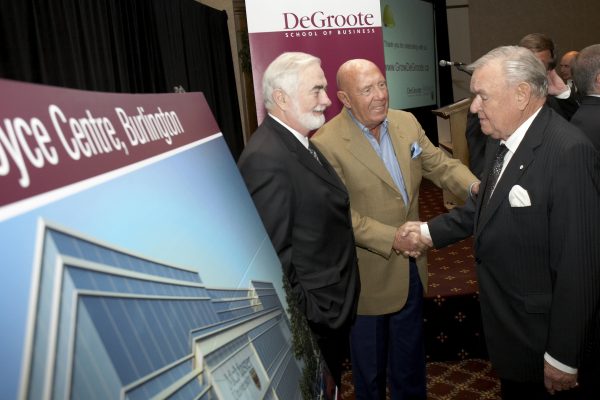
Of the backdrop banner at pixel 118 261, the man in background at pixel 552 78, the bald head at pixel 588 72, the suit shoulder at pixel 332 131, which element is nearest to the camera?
the backdrop banner at pixel 118 261

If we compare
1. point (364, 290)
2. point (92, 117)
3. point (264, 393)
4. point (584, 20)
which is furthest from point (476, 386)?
point (584, 20)

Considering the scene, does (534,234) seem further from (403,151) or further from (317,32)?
(317,32)

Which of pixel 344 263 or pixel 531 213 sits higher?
pixel 531 213

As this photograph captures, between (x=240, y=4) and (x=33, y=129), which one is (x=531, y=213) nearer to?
(x=33, y=129)

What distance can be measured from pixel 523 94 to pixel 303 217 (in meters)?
0.78

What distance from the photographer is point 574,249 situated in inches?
60.1

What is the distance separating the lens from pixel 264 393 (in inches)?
35.1

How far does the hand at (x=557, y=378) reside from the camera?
1632mm

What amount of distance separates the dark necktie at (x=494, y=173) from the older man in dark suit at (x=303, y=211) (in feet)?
1.56

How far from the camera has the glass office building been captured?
1.60 ft

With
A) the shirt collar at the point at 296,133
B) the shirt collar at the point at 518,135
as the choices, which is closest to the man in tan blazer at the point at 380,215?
the shirt collar at the point at 296,133

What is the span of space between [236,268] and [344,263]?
0.92 meters

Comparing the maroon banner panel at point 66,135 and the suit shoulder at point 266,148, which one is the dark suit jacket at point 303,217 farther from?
the maroon banner panel at point 66,135

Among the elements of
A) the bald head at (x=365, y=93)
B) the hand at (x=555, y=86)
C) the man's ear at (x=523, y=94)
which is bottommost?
the man's ear at (x=523, y=94)
